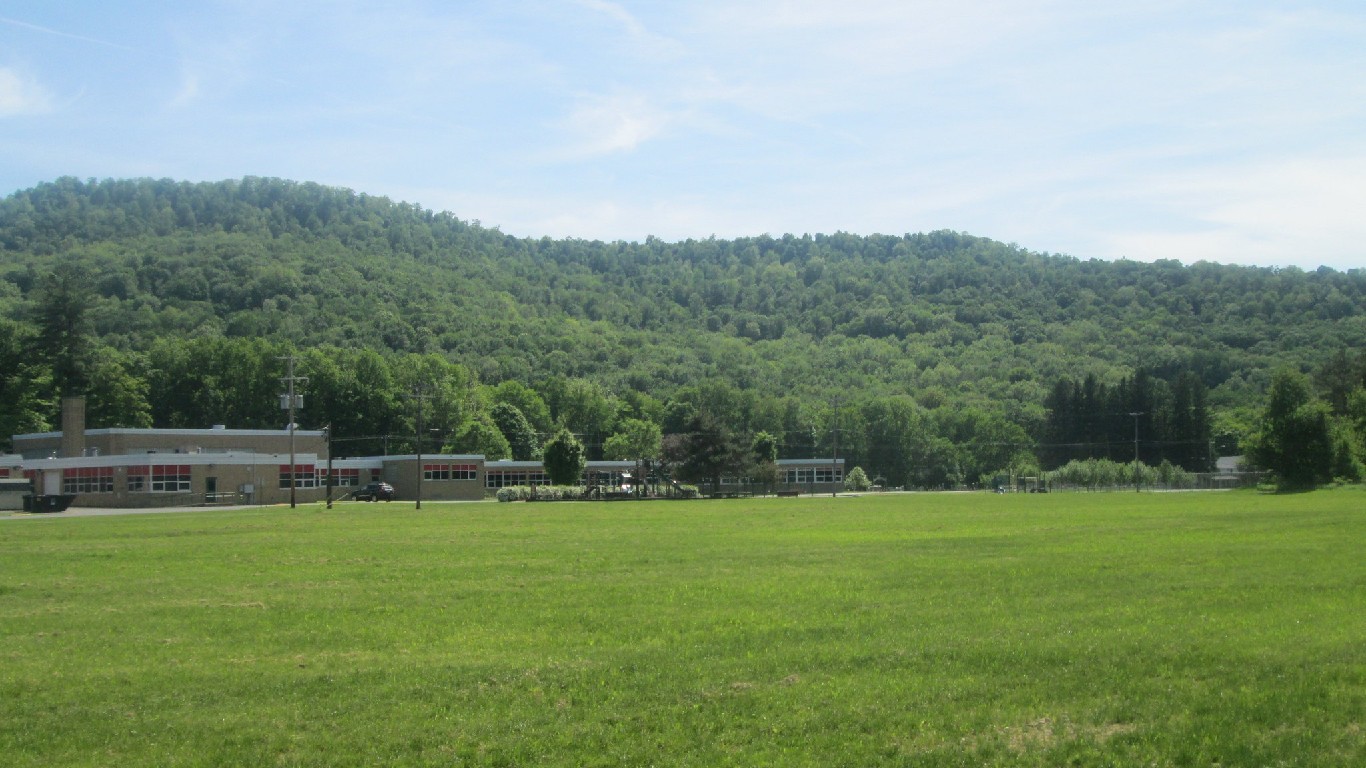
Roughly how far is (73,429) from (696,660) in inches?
3763

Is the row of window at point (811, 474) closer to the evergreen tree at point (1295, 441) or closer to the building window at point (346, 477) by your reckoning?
the building window at point (346, 477)

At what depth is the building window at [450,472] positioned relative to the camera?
357ft

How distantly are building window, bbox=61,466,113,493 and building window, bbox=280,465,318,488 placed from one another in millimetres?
14316

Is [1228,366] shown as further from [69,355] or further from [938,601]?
[938,601]

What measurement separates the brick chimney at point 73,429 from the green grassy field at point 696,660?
75383mm

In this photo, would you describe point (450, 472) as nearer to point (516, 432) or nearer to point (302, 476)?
point (302, 476)

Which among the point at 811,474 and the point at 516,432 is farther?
the point at 516,432

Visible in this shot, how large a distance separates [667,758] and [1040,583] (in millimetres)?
13448

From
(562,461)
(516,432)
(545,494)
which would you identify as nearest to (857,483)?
(516,432)

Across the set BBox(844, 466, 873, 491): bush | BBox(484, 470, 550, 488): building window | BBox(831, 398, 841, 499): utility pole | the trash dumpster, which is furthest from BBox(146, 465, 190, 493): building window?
BBox(844, 466, 873, 491): bush

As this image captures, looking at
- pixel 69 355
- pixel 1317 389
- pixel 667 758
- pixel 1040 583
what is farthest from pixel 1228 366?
pixel 667 758

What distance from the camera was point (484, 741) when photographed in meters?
11.2

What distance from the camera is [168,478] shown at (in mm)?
86500

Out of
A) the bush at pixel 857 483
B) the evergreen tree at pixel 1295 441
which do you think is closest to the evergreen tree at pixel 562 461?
the bush at pixel 857 483
